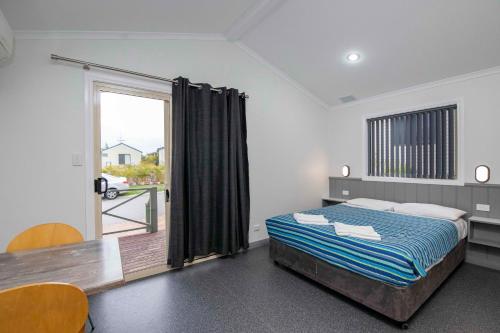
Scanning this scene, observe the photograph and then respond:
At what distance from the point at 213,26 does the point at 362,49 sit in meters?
1.91

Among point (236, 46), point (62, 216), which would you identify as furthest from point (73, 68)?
point (236, 46)

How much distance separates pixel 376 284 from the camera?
1978 millimetres

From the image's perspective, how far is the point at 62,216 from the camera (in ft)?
7.69

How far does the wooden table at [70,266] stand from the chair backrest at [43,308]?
105 millimetres

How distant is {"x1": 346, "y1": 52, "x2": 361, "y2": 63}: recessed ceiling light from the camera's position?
10.3 ft

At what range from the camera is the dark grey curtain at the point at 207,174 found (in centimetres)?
283

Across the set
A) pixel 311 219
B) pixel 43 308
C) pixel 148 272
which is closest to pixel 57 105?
pixel 148 272

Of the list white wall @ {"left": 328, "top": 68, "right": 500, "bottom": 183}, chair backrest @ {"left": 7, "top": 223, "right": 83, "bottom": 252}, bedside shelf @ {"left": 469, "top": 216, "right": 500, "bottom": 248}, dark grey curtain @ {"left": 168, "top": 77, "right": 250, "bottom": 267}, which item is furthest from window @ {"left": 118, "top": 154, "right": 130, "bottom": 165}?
bedside shelf @ {"left": 469, "top": 216, "right": 500, "bottom": 248}

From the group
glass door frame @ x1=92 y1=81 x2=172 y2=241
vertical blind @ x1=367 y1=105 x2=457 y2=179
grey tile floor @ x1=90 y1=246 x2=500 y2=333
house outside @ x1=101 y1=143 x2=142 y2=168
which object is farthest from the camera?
vertical blind @ x1=367 y1=105 x2=457 y2=179

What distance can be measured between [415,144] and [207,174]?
3.11m

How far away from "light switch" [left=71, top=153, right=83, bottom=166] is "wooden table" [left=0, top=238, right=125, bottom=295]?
1.09 meters

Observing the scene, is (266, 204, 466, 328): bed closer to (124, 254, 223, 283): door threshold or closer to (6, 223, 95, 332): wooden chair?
(124, 254, 223, 283): door threshold

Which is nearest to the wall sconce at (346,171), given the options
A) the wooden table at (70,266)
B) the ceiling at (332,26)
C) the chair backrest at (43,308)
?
the ceiling at (332,26)

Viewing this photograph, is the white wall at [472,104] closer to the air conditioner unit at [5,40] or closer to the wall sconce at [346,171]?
the wall sconce at [346,171]
